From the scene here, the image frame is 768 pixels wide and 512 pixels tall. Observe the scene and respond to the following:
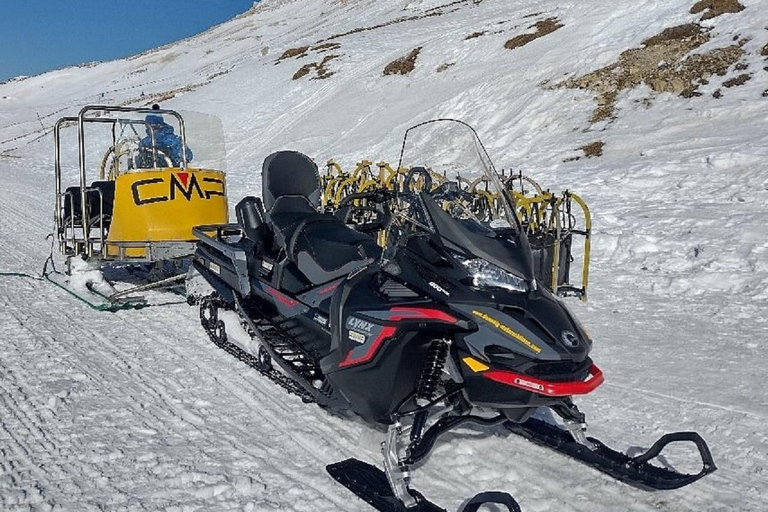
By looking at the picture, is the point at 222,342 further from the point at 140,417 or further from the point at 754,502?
the point at 754,502

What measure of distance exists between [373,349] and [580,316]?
11.5 feet

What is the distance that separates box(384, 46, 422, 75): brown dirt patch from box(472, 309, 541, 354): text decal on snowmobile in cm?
2352

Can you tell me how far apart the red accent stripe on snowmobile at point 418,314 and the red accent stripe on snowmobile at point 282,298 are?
143cm

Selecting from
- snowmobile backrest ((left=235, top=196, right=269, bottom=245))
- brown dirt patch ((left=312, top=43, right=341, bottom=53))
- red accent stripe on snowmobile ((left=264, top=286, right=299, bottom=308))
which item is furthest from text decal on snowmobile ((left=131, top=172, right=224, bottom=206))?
brown dirt patch ((left=312, top=43, right=341, bottom=53))

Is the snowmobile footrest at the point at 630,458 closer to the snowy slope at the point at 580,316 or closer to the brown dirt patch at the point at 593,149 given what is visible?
the snowy slope at the point at 580,316

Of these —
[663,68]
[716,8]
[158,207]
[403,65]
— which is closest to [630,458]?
[158,207]

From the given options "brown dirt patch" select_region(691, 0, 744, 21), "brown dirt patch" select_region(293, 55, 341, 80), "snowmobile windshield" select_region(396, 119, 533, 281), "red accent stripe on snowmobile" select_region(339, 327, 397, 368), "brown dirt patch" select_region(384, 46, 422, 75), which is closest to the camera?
"snowmobile windshield" select_region(396, 119, 533, 281)

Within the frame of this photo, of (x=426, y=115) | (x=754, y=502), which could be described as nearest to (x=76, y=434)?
(x=754, y=502)

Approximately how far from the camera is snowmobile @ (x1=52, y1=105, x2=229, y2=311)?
6.59 metres

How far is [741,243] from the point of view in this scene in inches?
305

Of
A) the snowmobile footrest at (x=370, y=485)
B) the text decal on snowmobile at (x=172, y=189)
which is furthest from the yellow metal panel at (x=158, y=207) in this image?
the snowmobile footrest at (x=370, y=485)

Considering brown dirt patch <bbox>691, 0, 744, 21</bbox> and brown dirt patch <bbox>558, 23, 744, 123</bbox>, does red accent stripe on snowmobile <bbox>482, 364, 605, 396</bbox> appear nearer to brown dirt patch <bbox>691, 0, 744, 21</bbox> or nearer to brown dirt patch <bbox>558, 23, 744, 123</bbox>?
brown dirt patch <bbox>558, 23, 744, 123</bbox>

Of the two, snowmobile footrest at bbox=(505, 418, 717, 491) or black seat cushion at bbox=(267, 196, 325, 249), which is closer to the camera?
snowmobile footrest at bbox=(505, 418, 717, 491)

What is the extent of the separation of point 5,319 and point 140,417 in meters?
2.66
